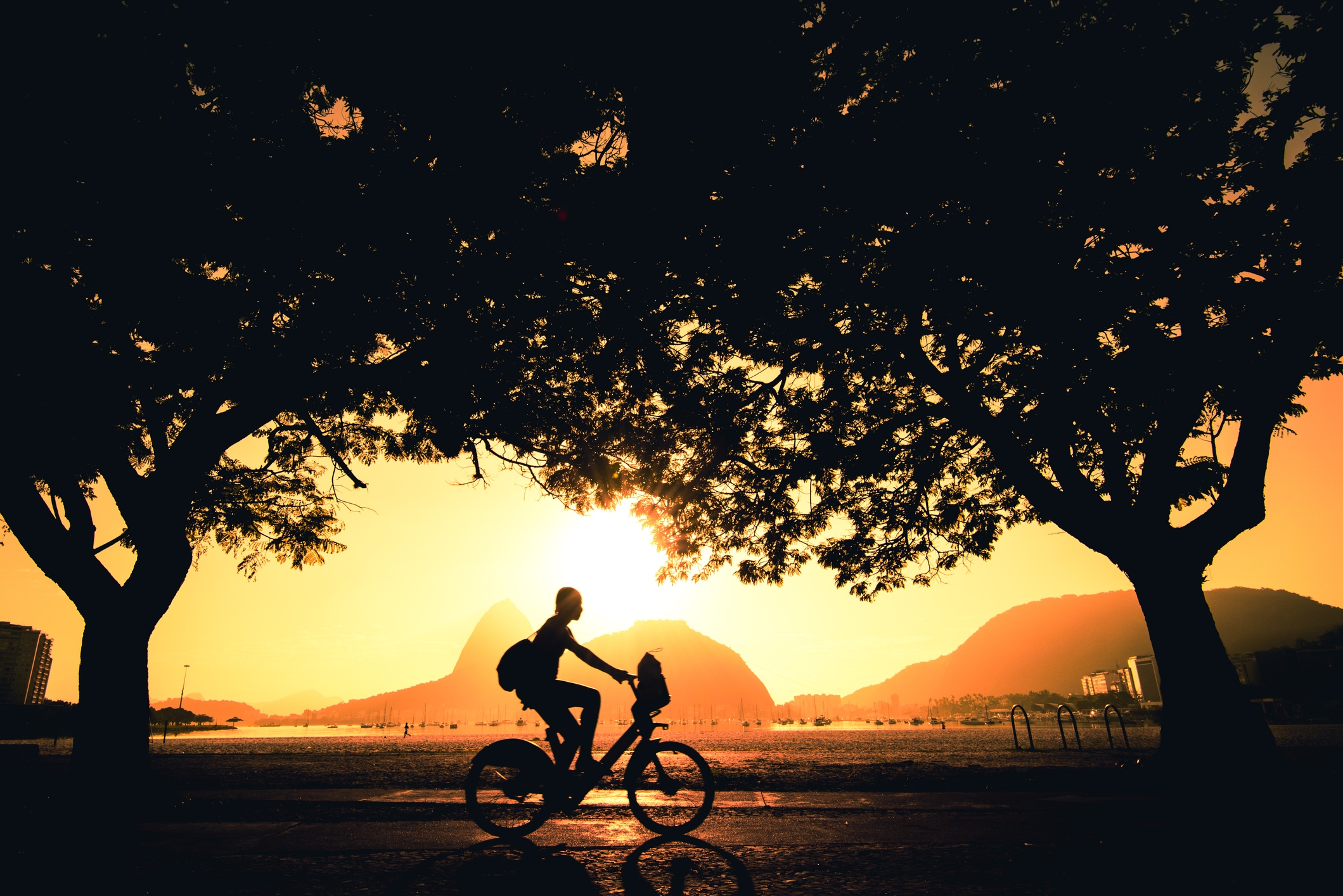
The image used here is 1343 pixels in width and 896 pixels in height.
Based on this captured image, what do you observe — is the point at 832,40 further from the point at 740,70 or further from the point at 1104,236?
the point at 1104,236

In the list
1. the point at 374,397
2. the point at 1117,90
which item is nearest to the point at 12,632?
the point at 374,397

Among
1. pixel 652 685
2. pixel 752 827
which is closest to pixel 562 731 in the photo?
pixel 652 685

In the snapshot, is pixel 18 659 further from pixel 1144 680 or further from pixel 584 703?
pixel 1144 680

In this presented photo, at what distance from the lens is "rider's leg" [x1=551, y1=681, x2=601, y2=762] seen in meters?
4.83

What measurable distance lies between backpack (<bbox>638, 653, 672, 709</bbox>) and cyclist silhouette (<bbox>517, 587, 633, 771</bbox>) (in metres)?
0.15

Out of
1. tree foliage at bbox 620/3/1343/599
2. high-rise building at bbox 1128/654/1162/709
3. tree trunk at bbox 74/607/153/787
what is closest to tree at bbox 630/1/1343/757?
tree foliage at bbox 620/3/1343/599

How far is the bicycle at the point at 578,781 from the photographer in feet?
15.6

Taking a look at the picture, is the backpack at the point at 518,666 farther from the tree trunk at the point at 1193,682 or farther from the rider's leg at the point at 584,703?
the tree trunk at the point at 1193,682

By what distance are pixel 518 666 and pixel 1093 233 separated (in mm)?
8739

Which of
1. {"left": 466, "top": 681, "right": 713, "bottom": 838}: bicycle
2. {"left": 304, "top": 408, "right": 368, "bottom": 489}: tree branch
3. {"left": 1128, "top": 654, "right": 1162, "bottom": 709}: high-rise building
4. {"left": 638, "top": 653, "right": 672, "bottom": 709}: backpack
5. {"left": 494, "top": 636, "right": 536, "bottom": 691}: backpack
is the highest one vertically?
{"left": 304, "top": 408, "right": 368, "bottom": 489}: tree branch

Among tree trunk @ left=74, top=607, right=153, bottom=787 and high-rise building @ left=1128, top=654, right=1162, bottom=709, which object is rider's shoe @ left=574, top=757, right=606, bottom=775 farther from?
high-rise building @ left=1128, top=654, right=1162, bottom=709

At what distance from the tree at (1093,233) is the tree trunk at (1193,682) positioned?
0.03 meters

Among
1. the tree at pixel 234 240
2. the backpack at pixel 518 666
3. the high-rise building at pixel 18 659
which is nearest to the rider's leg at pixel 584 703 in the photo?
the backpack at pixel 518 666

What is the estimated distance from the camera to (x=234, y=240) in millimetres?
6621
